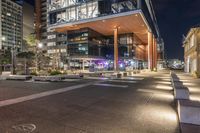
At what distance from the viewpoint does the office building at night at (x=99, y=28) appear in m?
42.6

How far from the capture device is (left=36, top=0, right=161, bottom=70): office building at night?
1678 inches

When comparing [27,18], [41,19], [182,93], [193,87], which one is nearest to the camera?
[182,93]

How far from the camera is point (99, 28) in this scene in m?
54.1

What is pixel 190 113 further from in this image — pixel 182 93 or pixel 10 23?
pixel 10 23

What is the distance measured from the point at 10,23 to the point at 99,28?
103129mm

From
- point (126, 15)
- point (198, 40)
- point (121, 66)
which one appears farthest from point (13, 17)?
point (198, 40)

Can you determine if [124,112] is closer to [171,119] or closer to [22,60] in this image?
[171,119]

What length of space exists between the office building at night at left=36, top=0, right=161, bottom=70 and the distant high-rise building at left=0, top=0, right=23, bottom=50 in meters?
81.5

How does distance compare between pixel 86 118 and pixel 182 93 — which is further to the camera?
pixel 182 93

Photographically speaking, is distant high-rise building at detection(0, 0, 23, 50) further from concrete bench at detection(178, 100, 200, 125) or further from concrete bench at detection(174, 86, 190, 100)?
concrete bench at detection(178, 100, 200, 125)

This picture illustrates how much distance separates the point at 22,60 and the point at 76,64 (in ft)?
105

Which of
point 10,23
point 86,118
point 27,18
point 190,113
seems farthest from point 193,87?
point 27,18

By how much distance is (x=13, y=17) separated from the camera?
137m

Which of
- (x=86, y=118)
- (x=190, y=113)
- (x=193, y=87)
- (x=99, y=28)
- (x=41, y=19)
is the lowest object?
(x=86, y=118)
